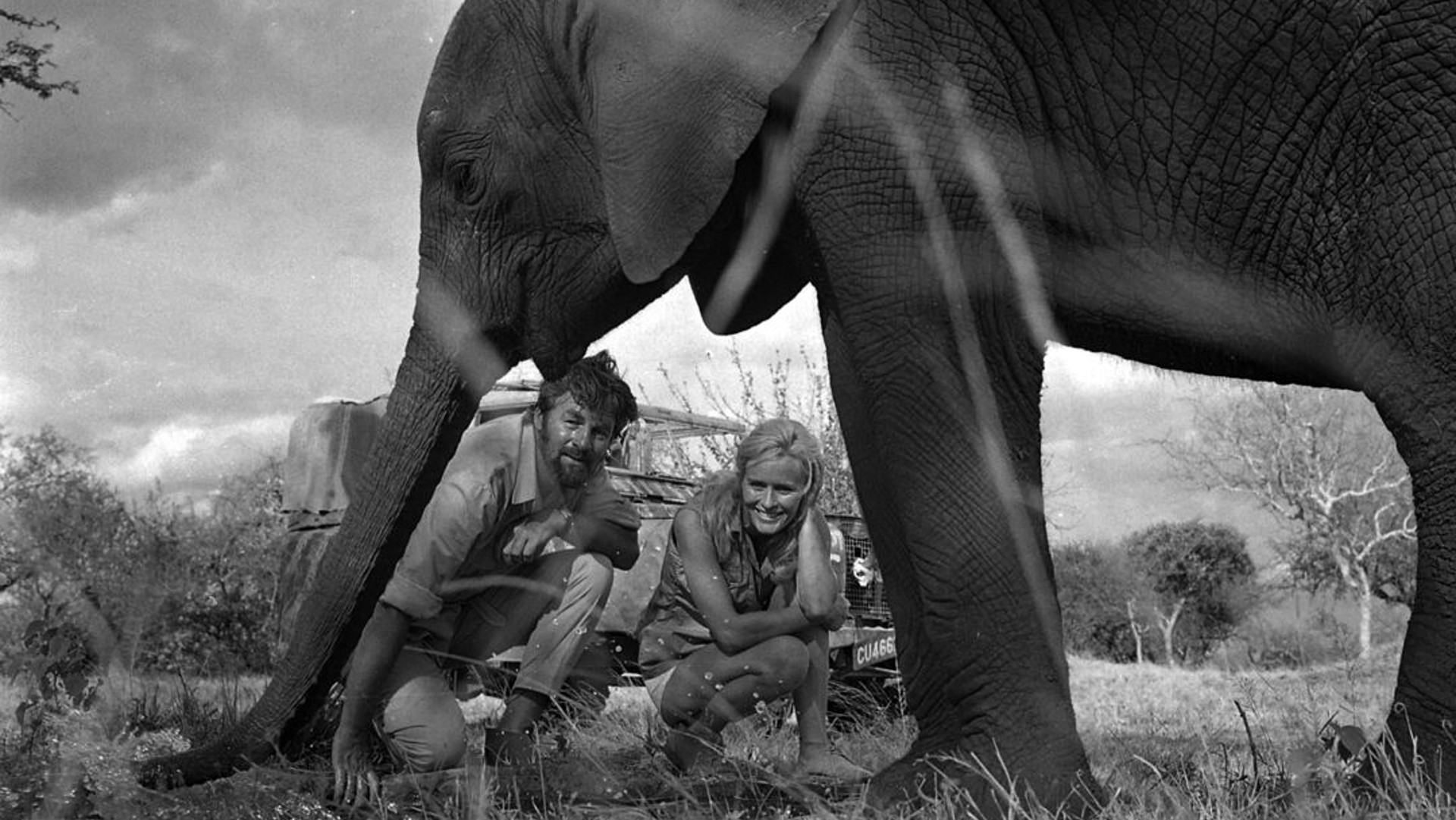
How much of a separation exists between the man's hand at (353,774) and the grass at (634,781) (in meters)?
0.06

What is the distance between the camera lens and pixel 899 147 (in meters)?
3.66

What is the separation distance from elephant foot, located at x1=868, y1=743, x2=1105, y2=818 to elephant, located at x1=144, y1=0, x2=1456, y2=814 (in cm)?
1

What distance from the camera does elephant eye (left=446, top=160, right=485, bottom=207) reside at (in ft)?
15.4

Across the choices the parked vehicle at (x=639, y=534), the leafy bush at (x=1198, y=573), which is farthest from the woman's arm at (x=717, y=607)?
the leafy bush at (x=1198, y=573)

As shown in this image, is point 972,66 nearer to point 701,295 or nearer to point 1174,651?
point 701,295

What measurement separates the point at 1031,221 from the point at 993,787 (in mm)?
1383

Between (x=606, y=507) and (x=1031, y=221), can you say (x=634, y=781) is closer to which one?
(x=606, y=507)

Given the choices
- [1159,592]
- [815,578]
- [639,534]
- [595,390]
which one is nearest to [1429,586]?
[815,578]

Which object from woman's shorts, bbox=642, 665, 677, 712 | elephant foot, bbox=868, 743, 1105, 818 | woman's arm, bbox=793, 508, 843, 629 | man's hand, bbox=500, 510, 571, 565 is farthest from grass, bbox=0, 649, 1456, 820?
man's hand, bbox=500, 510, 571, 565

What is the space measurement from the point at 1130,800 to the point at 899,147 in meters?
1.67

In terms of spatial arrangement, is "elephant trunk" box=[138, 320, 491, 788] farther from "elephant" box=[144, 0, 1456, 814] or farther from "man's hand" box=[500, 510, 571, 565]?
"elephant" box=[144, 0, 1456, 814]

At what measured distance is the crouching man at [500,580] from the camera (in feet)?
15.2

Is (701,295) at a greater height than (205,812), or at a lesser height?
greater

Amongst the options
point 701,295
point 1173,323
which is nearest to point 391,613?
point 701,295
